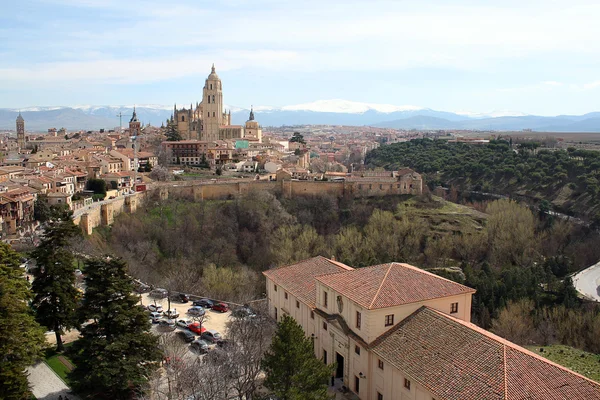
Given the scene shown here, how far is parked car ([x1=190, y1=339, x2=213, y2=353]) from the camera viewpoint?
1959cm

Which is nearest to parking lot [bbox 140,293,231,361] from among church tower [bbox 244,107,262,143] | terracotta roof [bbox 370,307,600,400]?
terracotta roof [bbox 370,307,600,400]

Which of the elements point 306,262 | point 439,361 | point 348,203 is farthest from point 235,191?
point 439,361

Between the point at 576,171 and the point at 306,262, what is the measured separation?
137 ft

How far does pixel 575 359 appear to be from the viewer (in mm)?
21625

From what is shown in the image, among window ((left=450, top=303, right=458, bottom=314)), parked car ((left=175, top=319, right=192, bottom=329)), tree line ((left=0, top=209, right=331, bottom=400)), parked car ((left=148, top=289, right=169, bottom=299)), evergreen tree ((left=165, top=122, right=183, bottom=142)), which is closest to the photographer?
tree line ((left=0, top=209, right=331, bottom=400))

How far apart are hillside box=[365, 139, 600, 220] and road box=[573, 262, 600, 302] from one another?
8630 mm

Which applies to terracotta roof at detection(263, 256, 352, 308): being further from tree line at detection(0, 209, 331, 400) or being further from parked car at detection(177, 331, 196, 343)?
parked car at detection(177, 331, 196, 343)

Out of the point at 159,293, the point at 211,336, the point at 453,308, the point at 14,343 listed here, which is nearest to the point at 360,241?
the point at 159,293

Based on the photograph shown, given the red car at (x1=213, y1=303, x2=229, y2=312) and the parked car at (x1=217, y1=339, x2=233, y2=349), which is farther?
the red car at (x1=213, y1=303, x2=229, y2=312)

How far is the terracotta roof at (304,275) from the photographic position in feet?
68.7

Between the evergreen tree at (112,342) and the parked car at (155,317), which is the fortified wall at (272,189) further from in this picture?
the evergreen tree at (112,342)

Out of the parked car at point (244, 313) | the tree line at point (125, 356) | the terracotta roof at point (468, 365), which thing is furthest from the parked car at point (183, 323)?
the terracotta roof at point (468, 365)

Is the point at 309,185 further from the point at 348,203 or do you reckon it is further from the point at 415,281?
the point at 415,281

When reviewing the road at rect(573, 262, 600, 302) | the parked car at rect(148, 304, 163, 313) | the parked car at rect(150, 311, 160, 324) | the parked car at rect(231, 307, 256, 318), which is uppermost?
the parked car at rect(231, 307, 256, 318)
